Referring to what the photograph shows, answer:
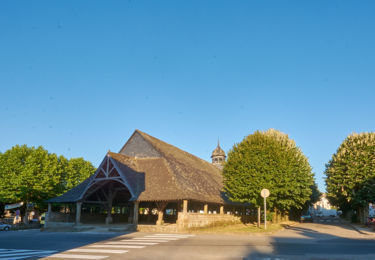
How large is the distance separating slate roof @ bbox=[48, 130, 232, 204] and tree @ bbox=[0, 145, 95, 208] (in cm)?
1311

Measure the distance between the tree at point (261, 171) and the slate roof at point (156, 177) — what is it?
11.8 feet

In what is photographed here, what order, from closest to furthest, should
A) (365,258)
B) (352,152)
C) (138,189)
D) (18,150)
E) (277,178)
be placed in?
(365,258)
(277,178)
(138,189)
(352,152)
(18,150)

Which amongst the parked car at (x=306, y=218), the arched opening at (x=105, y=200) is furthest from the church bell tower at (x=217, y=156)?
the arched opening at (x=105, y=200)

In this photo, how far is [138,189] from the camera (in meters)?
28.5

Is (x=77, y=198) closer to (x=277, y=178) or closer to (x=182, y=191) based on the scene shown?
(x=182, y=191)

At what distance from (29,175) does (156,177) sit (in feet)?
71.0

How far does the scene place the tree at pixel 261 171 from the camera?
26.5 m

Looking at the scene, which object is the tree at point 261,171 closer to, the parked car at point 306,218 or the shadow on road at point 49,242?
the shadow on road at point 49,242

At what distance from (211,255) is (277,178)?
17038 mm

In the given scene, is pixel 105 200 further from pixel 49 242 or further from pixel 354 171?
pixel 354 171

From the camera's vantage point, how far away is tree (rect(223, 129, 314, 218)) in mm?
26516

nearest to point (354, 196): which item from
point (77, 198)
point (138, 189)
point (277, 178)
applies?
point (277, 178)

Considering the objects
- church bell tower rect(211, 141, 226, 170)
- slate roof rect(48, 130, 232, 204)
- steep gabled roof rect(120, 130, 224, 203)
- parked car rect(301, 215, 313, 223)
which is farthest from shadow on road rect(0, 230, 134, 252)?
church bell tower rect(211, 141, 226, 170)

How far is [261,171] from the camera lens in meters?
27.0
